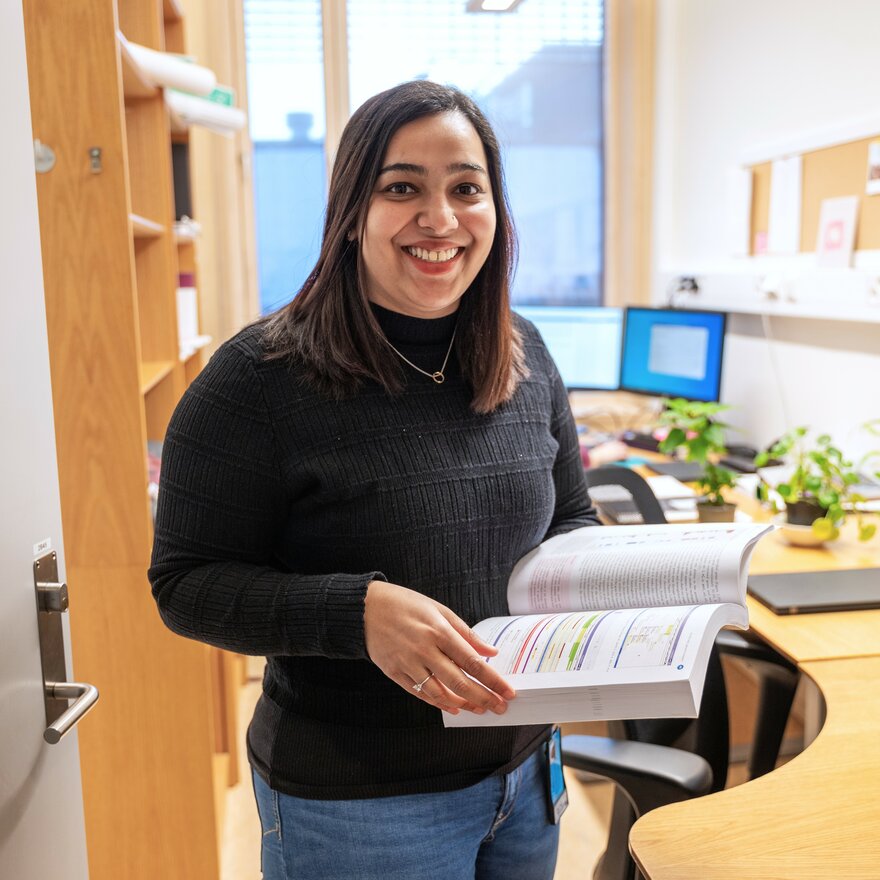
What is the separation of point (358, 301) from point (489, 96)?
2.77 meters

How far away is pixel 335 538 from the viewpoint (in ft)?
3.41

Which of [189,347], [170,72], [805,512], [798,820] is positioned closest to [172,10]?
[170,72]

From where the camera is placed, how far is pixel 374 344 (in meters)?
1.10

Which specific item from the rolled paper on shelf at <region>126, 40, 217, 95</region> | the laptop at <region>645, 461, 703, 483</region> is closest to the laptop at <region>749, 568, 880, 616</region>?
the laptop at <region>645, 461, 703, 483</region>

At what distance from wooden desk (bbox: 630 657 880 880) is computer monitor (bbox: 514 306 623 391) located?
2.40m

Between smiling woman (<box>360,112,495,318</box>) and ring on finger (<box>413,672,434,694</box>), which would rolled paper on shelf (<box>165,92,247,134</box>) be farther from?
ring on finger (<box>413,672,434,694</box>)

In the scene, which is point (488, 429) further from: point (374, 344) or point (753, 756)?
point (753, 756)

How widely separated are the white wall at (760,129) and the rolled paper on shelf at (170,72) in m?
1.60

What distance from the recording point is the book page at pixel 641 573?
3.55ft

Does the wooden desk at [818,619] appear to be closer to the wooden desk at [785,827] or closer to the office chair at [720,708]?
the office chair at [720,708]

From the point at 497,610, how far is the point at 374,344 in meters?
0.34

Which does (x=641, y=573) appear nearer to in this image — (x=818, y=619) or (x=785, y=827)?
(x=785, y=827)

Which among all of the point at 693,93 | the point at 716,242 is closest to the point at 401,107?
the point at 716,242

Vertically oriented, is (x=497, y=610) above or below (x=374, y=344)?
below
